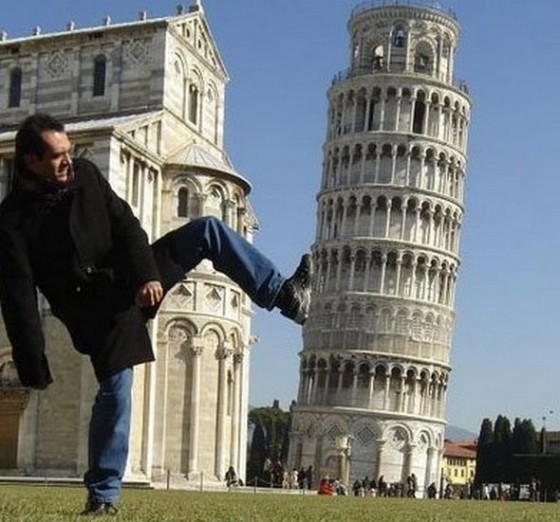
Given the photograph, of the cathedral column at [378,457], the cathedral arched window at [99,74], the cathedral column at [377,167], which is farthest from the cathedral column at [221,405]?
the cathedral column at [377,167]

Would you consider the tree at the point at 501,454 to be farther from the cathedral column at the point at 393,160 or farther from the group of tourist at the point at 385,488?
the cathedral column at the point at 393,160

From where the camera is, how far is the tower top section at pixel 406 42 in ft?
268

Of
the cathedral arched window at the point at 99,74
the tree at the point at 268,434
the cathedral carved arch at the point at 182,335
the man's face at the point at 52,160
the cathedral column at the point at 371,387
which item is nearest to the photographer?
the man's face at the point at 52,160

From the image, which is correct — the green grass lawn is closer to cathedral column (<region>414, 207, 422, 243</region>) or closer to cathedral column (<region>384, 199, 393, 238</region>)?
cathedral column (<region>384, 199, 393, 238</region>)

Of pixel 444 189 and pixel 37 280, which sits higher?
pixel 444 189

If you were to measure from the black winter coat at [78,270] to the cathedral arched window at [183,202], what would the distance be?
34.8 meters

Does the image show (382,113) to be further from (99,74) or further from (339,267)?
(99,74)

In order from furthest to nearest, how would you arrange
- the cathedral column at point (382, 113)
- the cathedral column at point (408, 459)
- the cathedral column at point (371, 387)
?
1. the cathedral column at point (382, 113)
2. the cathedral column at point (371, 387)
3. the cathedral column at point (408, 459)

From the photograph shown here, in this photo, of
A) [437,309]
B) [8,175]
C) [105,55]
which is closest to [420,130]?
[437,309]

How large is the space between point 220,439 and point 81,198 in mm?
35146

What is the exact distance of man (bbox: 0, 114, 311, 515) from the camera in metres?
6.43

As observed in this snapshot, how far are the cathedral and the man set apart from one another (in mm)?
29815

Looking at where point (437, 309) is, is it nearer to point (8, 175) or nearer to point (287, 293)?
point (8, 175)

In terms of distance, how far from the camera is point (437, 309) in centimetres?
7900
